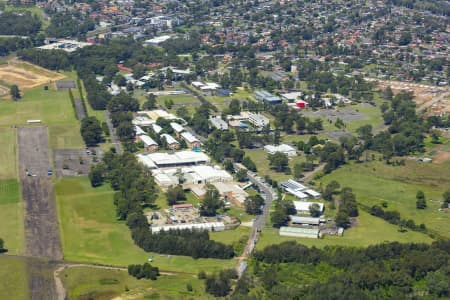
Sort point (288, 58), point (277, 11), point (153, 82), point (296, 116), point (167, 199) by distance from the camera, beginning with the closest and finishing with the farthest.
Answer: point (167, 199), point (296, 116), point (153, 82), point (288, 58), point (277, 11)

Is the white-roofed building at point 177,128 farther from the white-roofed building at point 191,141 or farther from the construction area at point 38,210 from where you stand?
the construction area at point 38,210

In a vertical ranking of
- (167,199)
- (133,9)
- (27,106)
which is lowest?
(133,9)

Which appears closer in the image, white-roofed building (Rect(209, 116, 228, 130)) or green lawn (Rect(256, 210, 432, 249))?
green lawn (Rect(256, 210, 432, 249))

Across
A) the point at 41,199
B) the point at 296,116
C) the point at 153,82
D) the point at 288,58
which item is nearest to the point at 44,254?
the point at 41,199

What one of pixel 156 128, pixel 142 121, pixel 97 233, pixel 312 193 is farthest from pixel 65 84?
pixel 97 233

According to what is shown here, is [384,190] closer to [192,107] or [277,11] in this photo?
[192,107]

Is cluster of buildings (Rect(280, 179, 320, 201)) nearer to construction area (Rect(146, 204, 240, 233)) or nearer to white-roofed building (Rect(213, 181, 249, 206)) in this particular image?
white-roofed building (Rect(213, 181, 249, 206))

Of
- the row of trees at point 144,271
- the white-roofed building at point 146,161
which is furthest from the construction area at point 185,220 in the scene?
the white-roofed building at point 146,161

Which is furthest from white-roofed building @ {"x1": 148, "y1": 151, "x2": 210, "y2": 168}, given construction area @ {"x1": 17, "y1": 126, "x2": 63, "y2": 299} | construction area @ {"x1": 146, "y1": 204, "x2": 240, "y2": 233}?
construction area @ {"x1": 146, "y1": 204, "x2": 240, "y2": 233}
